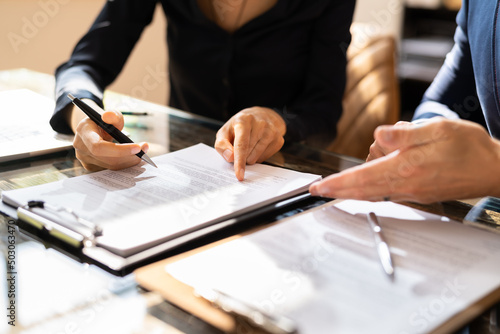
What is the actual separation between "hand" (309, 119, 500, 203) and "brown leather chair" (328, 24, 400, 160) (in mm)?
920

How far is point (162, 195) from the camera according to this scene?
68 cm

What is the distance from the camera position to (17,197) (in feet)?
2.17

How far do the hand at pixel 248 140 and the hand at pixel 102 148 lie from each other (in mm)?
125

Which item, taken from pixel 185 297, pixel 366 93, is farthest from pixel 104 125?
pixel 366 93

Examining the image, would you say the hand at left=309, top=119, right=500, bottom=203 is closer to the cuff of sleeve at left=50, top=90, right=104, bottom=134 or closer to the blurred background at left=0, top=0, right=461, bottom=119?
the cuff of sleeve at left=50, top=90, right=104, bottom=134

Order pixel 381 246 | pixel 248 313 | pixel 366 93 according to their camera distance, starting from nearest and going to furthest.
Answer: pixel 248 313 → pixel 381 246 → pixel 366 93

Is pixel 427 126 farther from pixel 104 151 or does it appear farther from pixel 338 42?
pixel 338 42

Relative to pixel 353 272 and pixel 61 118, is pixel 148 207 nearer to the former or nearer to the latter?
pixel 353 272

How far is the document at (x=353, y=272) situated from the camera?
0.43m

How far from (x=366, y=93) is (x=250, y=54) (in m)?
0.47

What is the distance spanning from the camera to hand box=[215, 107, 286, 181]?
Result: 80 cm

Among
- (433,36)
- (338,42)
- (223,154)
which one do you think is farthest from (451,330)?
(433,36)

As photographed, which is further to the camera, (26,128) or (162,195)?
(26,128)

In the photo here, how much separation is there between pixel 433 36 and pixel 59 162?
117 inches
